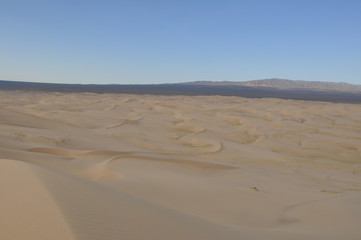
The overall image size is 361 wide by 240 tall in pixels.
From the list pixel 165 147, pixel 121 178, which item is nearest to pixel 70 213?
pixel 121 178

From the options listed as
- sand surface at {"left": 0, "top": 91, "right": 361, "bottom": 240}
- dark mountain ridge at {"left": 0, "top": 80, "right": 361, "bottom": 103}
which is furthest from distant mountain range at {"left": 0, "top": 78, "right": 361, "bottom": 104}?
sand surface at {"left": 0, "top": 91, "right": 361, "bottom": 240}

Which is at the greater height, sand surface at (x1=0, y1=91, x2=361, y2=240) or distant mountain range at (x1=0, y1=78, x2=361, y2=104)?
distant mountain range at (x1=0, y1=78, x2=361, y2=104)

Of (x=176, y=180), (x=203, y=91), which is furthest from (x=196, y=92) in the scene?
(x=176, y=180)

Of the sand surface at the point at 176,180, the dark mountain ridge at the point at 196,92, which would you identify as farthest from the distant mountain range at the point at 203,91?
the sand surface at the point at 176,180

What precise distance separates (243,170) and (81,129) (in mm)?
3579

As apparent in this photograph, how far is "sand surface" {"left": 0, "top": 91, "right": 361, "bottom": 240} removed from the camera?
1546 millimetres

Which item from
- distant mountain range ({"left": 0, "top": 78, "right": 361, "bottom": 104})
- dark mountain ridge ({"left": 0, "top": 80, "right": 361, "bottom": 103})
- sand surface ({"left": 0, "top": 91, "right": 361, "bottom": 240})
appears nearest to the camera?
sand surface ({"left": 0, "top": 91, "right": 361, "bottom": 240})

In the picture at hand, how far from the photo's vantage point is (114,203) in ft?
5.86

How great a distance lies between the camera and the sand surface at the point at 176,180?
1.55m

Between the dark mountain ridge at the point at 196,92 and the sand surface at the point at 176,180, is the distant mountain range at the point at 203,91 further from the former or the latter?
the sand surface at the point at 176,180

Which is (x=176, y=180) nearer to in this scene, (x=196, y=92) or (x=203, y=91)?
(x=196, y=92)

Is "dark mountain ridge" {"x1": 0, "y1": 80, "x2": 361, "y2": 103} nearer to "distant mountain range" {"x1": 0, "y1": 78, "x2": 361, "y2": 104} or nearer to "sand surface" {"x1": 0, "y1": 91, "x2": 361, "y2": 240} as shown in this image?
"distant mountain range" {"x1": 0, "y1": 78, "x2": 361, "y2": 104}

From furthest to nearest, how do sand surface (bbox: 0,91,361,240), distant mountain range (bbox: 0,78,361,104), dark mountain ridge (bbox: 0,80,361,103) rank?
distant mountain range (bbox: 0,78,361,104) < dark mountain ridge (bbox: 0,80,361,103) < sand surface (bbox: 0,91,361,240)

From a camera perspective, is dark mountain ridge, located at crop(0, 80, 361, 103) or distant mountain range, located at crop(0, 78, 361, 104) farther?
distant mountain range, located at crop(0, 78, 361, 104)
